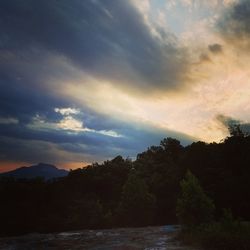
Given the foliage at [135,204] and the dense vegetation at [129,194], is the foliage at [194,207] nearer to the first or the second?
the dense vegetation at [129,194]

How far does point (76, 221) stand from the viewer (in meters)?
51.0

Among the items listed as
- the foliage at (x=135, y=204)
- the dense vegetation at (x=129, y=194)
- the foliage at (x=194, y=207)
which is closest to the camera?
the foliage at (x=194, y=207)

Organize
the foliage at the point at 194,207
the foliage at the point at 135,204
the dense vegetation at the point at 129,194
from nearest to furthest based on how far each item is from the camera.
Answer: the foliage at the point at 194,207 → the foliage at the point at 135,204 → the dense vegetation at the point at 129,194

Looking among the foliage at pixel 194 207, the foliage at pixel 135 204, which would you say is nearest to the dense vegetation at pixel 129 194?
the foliage at pixel 135 204

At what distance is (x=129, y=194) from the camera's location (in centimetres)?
4953

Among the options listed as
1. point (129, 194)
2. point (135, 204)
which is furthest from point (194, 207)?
point (129, 194)

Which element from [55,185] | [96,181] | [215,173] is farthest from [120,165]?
[215,173]

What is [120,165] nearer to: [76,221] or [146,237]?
[76,221]

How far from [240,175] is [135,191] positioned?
1761 cm

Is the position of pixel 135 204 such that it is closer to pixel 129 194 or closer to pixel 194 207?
pixel 129 194

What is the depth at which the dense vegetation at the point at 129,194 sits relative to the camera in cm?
4984

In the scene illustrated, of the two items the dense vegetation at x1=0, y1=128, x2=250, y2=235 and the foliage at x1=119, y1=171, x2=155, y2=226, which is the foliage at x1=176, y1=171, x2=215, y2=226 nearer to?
the dense vegetation at x1=0, y1=128, x2=250, y2=235

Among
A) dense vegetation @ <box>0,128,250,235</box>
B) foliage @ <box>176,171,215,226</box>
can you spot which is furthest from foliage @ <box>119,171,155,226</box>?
foliage @ <box>176,171,215,226</box>

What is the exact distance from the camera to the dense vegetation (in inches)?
1962
